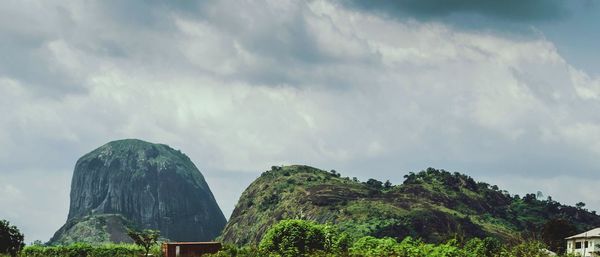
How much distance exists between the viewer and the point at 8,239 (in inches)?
2987

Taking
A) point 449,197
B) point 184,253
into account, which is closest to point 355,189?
point 449,197

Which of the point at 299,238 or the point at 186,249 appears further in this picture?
the point at 186,249

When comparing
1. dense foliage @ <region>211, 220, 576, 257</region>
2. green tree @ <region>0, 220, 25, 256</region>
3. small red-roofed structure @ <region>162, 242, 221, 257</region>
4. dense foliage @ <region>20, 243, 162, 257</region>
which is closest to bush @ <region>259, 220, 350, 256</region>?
dense foliage @ <region>211, 220, 576, 257</region>

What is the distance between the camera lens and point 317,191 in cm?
18938

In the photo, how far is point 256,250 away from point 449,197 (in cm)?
13052

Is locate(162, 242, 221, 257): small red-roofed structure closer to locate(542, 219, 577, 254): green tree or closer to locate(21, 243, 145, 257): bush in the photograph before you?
locate(21, 243, 145, 257): bush

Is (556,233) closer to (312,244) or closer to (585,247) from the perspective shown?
(585,247)

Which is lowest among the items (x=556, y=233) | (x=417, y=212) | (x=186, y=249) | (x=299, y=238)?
(x=186, y=249)

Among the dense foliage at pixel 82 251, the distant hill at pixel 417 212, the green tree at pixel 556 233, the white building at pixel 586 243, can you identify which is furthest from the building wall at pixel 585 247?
the dense foliage at pixel 82 251

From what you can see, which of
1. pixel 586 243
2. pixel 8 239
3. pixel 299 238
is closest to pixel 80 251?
pixel 8 239

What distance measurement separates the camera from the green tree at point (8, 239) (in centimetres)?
7525

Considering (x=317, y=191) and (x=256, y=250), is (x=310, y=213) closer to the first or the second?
(x=317, y=191)

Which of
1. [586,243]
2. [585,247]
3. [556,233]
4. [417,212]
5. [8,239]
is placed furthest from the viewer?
[417,212]

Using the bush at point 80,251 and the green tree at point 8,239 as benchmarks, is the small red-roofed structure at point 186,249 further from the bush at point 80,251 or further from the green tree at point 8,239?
the green tree at point 8,239
